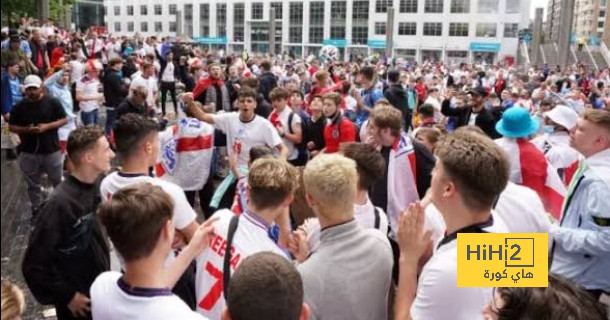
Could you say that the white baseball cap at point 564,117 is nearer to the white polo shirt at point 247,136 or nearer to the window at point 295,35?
the white polo shirt at point 247,136

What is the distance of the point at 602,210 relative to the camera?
129 inches

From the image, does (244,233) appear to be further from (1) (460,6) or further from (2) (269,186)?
(1) (460,6)

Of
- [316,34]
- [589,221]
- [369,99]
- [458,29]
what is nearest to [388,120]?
[589,221]

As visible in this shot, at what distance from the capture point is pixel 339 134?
6.60m

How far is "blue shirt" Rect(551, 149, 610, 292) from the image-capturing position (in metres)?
3.28

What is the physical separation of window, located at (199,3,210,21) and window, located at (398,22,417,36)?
3508 cm

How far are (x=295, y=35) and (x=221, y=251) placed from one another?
88094mm

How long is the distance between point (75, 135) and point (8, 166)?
2.50 m

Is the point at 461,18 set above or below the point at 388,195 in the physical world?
above

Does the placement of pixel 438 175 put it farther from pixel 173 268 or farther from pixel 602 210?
pixel 602 210

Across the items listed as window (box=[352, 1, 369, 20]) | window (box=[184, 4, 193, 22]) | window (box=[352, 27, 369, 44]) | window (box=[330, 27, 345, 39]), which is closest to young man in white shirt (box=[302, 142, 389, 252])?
window (box=[352, 27, 369, 44])

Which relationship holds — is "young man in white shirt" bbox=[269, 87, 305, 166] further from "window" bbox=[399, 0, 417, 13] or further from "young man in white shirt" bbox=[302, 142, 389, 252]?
"window" bbox=[399, 0, 417, 13]

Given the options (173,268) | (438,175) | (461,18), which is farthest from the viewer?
(461,18)

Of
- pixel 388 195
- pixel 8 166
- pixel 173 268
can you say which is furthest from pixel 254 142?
pixel 8 166
